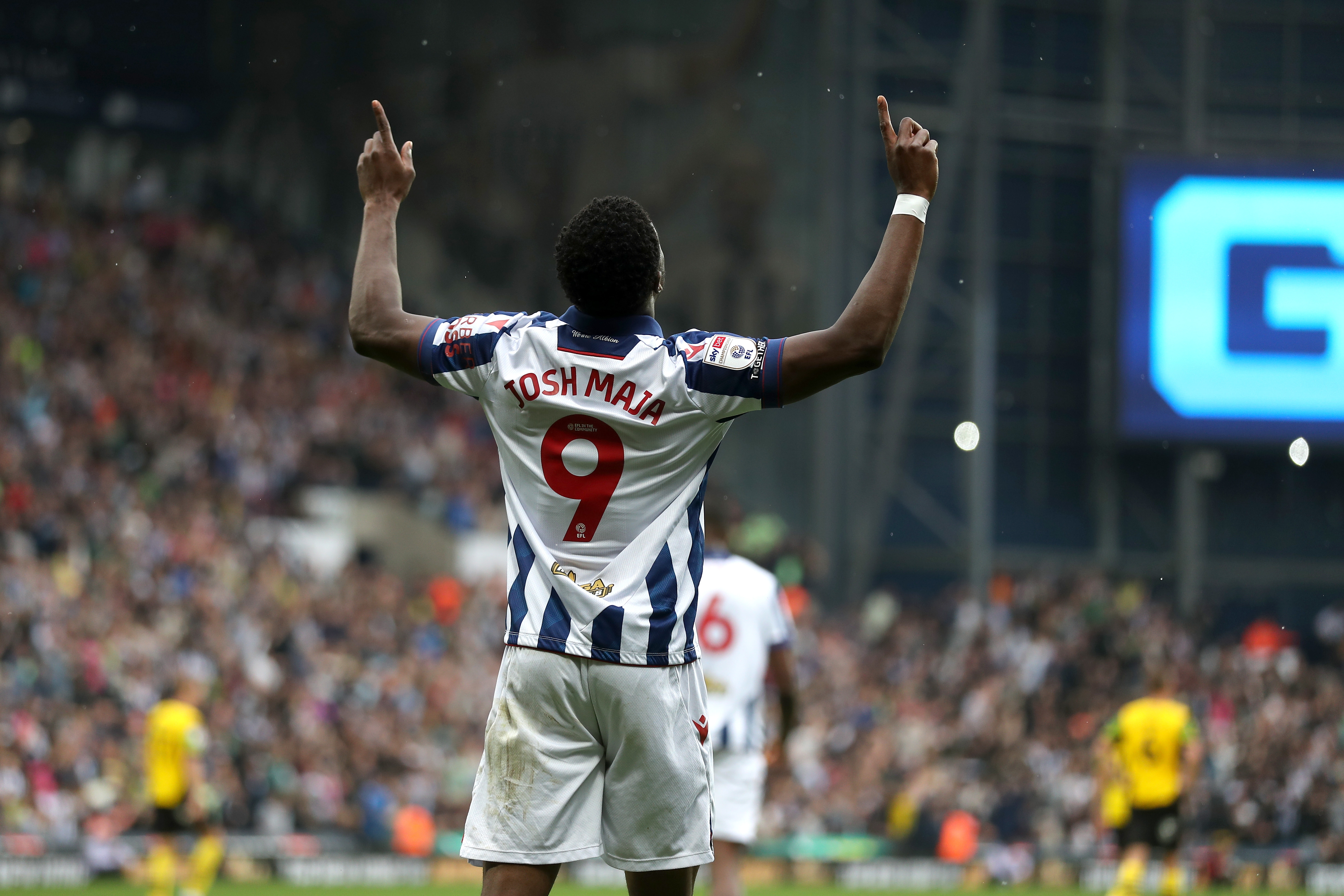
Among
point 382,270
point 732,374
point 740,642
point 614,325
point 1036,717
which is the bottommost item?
point 1036,717

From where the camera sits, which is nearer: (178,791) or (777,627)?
(777,627)

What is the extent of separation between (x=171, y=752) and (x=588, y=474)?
1004cm

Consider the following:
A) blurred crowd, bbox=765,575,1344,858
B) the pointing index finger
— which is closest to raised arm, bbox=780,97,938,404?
the pointing index finger

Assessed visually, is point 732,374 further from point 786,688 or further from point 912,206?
point 786,688

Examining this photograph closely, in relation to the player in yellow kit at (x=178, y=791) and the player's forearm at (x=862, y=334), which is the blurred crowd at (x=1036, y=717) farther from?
the player's forearm at (x=862, y=334)

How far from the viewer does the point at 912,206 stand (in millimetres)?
3547

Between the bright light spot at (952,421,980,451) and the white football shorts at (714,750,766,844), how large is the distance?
1794cm

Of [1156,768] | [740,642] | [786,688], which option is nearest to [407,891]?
[1156,768]

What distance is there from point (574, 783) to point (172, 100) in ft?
79.5

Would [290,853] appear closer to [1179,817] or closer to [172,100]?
[1179,817]

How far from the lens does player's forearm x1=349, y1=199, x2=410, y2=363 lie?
3.75m

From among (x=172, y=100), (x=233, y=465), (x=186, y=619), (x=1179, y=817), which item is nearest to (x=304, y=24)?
(x=172, y=100)

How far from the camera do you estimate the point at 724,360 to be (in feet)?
11.5

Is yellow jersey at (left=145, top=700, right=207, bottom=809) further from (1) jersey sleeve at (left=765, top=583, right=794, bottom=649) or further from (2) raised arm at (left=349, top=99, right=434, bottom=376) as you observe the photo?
(2) raised arm at (left=349, top=99, right=434, bottom=376)
